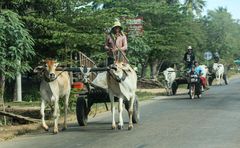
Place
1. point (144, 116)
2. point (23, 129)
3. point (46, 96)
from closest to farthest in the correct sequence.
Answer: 1. point (46, 96)
2. point (23, 129)
3. point (144, 116)

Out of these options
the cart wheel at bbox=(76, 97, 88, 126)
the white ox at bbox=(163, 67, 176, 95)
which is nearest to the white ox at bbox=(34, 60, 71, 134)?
the cart wheel at bbox=(76, 97, 88, 126)

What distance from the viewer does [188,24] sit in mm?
46375

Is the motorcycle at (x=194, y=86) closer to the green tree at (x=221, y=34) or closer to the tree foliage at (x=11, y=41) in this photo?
the tree foliage at (x=11, y=41)

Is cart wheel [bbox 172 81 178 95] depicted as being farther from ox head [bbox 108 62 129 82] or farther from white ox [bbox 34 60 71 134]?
ox head [bbox 108 62 129 82]

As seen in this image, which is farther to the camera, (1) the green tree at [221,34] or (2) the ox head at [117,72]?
(1) the green tree at [221,34]

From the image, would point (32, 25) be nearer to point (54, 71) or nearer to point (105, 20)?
point (105, 20)

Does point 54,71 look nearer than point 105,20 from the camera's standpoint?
Yes

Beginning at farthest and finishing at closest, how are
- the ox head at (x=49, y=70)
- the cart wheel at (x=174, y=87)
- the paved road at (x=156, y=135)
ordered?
1. the cart wheel at (x=174, y=87)
2. the ox head at (x=49, y=70)
3. the paved road at (x=156, y=135)

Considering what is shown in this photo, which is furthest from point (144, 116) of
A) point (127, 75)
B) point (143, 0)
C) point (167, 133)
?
point (143, 0)

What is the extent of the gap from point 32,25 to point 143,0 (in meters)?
24.2

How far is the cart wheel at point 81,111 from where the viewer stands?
15242mm

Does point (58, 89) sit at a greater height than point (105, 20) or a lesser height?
lesser

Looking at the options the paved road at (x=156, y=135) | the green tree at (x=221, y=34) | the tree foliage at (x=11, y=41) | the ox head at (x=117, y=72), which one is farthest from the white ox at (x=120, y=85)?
the green tree at (x=221, y=34)

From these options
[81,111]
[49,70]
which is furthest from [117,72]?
[81,111]
